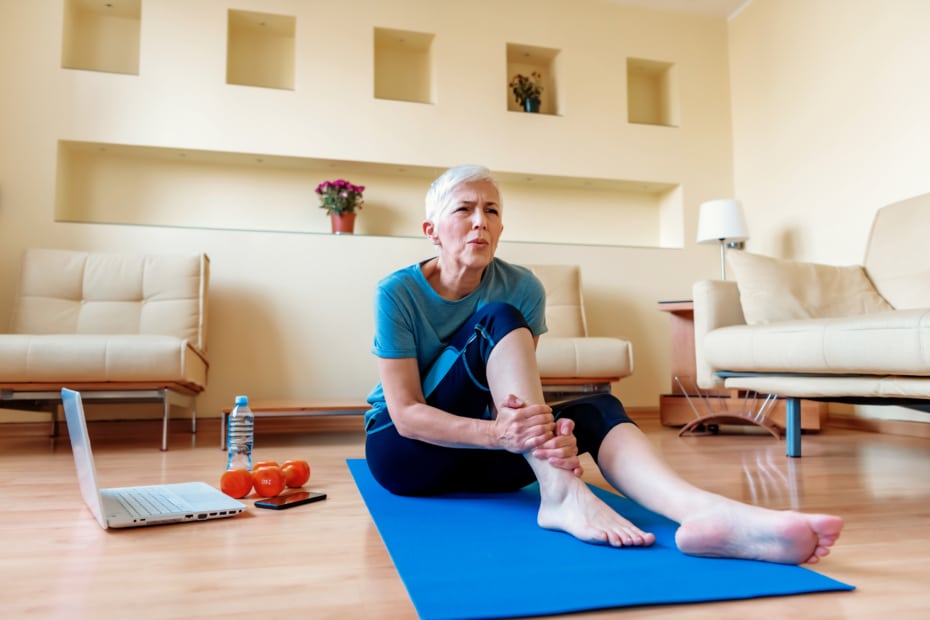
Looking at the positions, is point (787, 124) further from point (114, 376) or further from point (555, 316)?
point (114, 376)

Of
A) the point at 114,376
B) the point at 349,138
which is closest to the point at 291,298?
the point at 349,138

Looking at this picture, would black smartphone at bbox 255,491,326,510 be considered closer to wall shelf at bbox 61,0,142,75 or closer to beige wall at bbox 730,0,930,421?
beige wall at bbox 730,0,930,421

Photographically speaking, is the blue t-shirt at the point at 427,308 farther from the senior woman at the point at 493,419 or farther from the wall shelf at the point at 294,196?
the wall shelf at the point at 294,196

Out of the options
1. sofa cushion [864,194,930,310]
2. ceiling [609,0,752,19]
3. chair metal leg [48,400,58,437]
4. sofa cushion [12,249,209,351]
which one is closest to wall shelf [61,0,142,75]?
sofa cushion [12,249,209,351]

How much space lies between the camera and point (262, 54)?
14.7 feet

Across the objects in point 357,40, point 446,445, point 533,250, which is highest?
point 357,40

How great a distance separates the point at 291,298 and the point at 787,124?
10.9ft

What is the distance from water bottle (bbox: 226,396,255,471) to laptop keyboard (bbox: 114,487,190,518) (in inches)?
20.5

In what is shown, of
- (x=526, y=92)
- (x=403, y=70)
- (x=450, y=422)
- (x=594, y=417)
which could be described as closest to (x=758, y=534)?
(x=594, y=417)

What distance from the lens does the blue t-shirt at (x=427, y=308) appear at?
146 centimetres

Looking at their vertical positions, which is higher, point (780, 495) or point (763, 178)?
point (763, 178)

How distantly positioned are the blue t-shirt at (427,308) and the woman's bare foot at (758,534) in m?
0.63

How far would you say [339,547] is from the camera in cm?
131

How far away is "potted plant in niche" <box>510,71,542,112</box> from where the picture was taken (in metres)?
4.64
